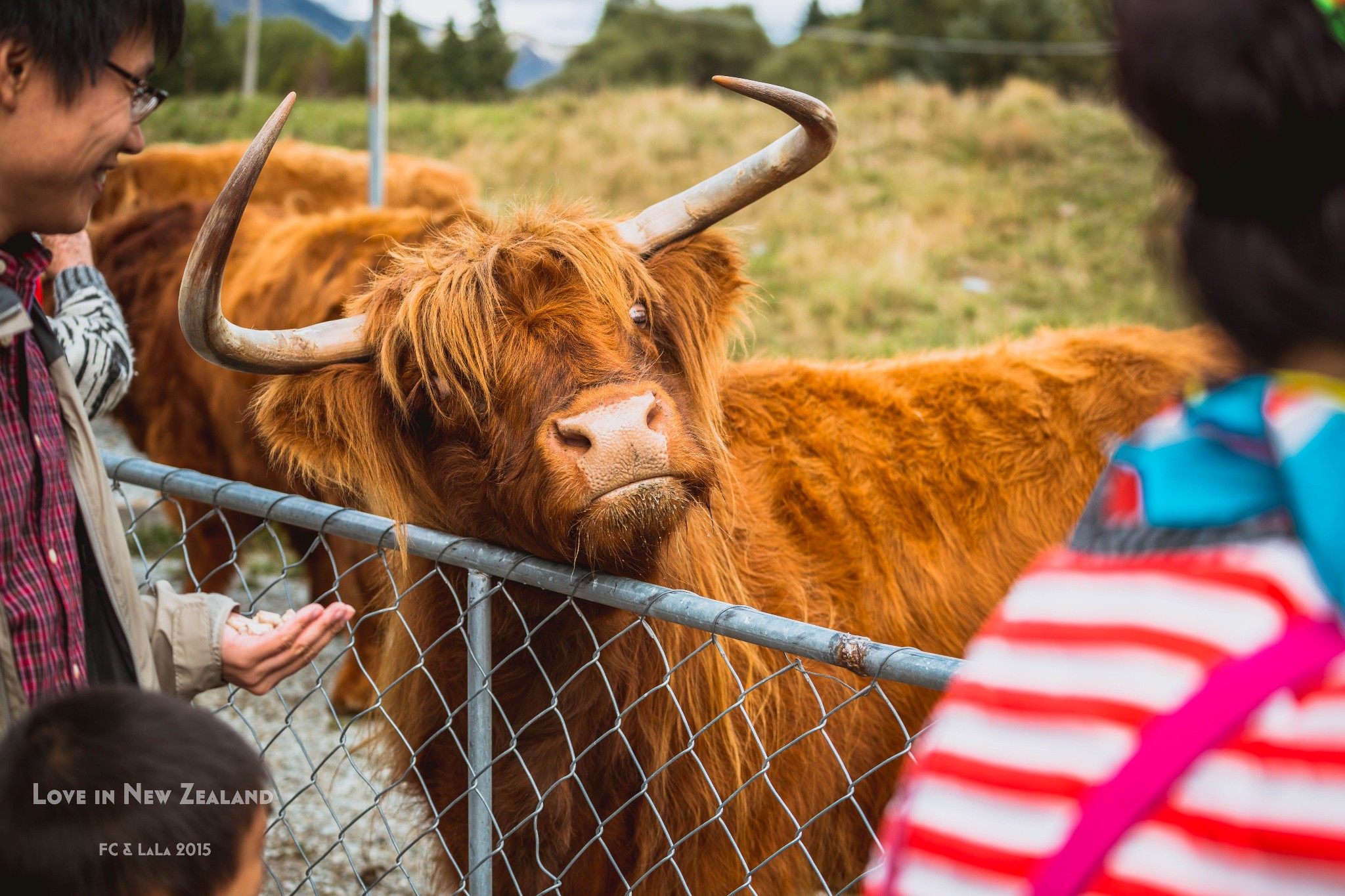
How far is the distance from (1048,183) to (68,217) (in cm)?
1559

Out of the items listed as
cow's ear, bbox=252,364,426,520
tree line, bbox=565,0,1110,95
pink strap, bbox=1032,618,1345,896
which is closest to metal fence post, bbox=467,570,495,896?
cow's ear, bbox=252,364,426,520

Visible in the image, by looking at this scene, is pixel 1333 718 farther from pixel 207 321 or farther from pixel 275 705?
pixel 275 705

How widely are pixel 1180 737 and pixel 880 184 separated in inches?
609

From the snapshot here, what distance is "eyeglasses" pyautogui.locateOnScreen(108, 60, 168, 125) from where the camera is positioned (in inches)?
63.4

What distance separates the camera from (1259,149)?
0.65 metres

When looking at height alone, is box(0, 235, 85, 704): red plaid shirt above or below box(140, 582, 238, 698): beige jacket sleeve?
above

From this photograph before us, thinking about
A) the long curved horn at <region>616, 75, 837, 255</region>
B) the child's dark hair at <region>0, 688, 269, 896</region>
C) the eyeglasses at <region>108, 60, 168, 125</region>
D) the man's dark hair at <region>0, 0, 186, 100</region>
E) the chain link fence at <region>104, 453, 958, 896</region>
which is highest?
the man's dark hair at <region>0, 0, 186, 100</region>

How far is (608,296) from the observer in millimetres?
2352

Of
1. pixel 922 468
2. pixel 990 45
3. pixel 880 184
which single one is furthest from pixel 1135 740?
pixel 990 45

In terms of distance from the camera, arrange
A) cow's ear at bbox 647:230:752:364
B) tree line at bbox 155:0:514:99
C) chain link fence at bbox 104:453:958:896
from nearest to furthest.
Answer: chain link fence at bbox 104:453:958:896
cow's ear at bbox 647:230:752:364
tree line at bbox 155:0:514:99

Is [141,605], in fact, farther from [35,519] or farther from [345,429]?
[345,429]

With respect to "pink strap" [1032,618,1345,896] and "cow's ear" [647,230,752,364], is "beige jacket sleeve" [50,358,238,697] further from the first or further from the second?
"pink strap" [1032,618,1345,896]

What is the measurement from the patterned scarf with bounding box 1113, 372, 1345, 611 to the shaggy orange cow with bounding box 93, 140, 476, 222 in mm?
8929

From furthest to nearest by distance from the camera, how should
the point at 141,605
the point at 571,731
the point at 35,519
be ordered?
1. the point at 571,731
2. the point at 141,605
3. the point at 35,519
